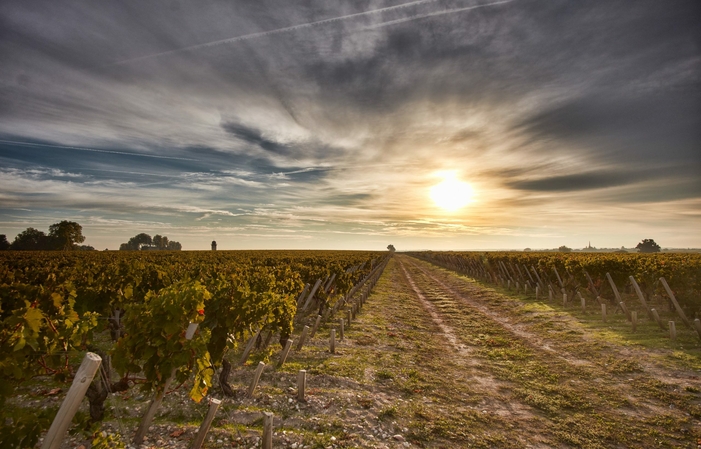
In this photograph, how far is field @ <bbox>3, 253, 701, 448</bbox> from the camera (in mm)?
6512

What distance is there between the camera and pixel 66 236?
92.0 m

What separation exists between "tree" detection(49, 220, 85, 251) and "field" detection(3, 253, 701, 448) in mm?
105395

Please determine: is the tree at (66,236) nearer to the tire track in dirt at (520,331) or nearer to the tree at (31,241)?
the tree at (31,241)

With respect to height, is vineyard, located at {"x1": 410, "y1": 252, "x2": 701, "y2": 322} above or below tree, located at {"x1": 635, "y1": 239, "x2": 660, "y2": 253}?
below

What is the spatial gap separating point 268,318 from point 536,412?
23.4 ft

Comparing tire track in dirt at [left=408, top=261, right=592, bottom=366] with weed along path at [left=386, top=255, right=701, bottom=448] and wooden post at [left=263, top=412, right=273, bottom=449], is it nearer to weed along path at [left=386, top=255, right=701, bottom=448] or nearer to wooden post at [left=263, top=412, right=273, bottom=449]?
weed along path at [left=386, top=255, right=701, bottom=448]

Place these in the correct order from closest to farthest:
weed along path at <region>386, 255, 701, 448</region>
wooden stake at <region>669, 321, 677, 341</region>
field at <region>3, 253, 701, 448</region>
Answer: field at <region>3, 253, 701, 448</region> → weed along path at <region>386, 255, 701, 448</region> → wooden stake at <region>669, 321, 677, 341</region>

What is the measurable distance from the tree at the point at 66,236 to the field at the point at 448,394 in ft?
346

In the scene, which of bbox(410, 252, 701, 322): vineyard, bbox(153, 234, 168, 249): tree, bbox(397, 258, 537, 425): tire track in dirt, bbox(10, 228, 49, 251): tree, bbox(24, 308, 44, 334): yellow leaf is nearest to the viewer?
bbox(24, 308, 44, 334): yellow leaf

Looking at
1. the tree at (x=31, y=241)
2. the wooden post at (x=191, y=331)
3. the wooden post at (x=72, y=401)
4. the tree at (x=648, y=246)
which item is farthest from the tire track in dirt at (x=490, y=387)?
the tree at (x=648, y=246)

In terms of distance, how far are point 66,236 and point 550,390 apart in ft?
393

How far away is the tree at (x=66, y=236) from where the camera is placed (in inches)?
A: 3632

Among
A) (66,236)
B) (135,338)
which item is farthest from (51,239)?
(135,338)

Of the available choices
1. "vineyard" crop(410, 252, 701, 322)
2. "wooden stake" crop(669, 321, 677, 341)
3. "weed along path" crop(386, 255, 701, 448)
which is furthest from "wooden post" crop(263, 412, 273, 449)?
"vineyard" crop(410, 252, 701, 322)
